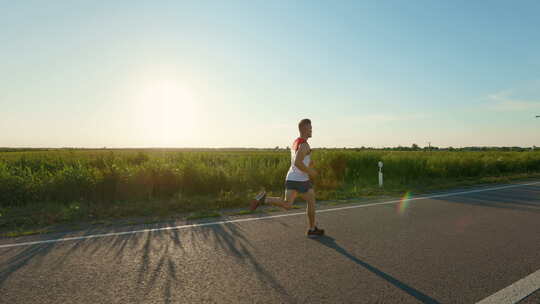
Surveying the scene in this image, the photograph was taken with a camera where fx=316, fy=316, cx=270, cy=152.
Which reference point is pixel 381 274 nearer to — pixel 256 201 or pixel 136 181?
pixel 256 201

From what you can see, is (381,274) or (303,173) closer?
(381,274)

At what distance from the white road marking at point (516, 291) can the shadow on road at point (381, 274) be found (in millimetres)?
497

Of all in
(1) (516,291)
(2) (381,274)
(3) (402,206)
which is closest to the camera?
(1) (516,291)

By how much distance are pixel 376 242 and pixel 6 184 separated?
365 inches

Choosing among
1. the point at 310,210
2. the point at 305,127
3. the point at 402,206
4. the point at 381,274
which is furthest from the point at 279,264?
the point at 402,206

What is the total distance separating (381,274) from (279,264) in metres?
1.20

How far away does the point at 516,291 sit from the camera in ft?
10.5


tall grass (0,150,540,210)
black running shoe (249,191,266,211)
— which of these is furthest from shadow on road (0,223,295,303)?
tall grass (0,150,540,210)

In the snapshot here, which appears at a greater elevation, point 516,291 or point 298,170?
point 298,170


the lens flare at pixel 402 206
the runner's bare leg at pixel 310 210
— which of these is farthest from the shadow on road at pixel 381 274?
the lens flare at pixel 402 206

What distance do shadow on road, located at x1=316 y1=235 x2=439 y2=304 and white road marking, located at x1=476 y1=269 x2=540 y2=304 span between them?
0.50m

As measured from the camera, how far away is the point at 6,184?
8344 millimetres

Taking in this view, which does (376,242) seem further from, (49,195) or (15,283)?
(49,195)

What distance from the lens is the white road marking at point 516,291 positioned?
2.99 m
